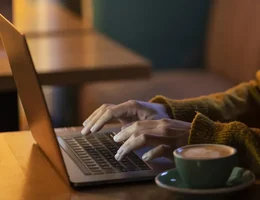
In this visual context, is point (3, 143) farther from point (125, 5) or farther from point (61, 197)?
point (125, 5)

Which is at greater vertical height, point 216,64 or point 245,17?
point 245,17

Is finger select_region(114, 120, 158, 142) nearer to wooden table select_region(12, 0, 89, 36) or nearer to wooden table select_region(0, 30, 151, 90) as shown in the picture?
wooden table select_region(0, 30, 151, 90)

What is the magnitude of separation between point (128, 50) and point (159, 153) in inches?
46.3

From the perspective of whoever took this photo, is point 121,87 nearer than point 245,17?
Yes

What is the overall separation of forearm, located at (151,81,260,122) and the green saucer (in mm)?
313

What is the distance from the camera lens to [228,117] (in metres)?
1.28

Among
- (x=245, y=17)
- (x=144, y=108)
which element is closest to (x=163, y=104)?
(x=144, y=108)

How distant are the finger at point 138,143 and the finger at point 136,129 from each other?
2 centimetres

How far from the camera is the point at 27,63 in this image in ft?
2.98

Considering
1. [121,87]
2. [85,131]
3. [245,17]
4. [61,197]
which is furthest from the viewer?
[245,17]

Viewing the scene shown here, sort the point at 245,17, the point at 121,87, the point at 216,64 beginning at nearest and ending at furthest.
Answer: the point at 121,87 → the point at 245,17 → the point at 216,64

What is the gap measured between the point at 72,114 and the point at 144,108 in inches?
57.2

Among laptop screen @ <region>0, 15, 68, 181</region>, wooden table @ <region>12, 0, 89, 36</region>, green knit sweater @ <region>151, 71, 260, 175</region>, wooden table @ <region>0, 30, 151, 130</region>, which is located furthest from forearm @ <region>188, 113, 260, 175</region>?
wooden table @ <region>12, 0, 89, 36</region>

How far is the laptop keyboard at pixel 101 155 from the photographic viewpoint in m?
0.98
